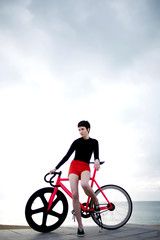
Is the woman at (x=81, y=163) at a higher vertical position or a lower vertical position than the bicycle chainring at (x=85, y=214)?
higher

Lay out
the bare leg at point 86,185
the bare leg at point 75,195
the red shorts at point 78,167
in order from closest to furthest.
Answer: the bare leg at point 75,195 < the bare leg at point 86,185 < the red shorts at point 78,167

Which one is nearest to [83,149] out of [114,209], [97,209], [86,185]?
[86,185]

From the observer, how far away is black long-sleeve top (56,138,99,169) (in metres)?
3.77

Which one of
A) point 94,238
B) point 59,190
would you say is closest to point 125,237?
point 94,238

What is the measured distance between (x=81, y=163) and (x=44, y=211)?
3.94 feet

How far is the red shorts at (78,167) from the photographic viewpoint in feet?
11.9

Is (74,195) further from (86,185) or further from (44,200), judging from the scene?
(44,200)

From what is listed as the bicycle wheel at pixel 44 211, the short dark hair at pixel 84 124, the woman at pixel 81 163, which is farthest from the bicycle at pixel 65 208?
the short dark hair at pixel 84 124

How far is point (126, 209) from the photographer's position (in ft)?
13.0

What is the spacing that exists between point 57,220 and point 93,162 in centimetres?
137

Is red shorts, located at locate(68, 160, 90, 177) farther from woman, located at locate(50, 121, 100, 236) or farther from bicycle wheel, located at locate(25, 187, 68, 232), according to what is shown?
bicycle wheel, located at locate(25, 187, 68, 232)

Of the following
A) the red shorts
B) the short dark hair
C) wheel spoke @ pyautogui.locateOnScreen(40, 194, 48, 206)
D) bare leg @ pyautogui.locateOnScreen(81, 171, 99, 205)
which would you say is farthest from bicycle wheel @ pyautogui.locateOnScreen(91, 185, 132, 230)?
the short dark hair

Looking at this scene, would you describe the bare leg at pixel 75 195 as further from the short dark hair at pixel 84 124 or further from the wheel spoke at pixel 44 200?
the short dark hair at pixel 84 124

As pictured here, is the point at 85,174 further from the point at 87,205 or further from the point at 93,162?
the point at 87,205
